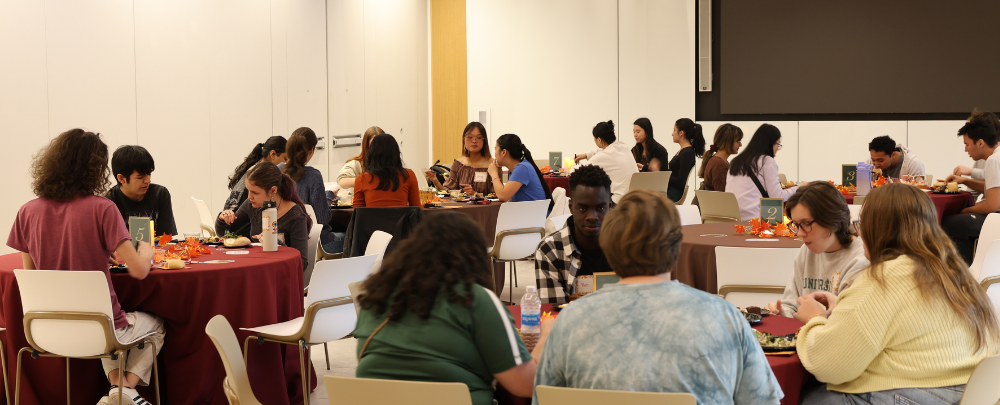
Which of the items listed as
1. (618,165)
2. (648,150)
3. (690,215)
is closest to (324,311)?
(690,215)

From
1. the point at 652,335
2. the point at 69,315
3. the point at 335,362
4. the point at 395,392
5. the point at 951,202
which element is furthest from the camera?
the point at 951,202

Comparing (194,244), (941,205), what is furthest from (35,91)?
(941,205)

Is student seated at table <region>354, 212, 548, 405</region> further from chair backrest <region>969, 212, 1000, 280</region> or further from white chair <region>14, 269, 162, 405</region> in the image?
chair backrest <region>969, 212, 1000, 280</region>

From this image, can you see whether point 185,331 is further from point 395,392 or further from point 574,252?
point 395,392

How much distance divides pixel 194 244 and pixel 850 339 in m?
3.29

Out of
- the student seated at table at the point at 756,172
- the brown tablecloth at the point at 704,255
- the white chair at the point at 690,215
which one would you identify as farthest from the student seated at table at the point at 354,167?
the brown tablecloth at the point at 704,255

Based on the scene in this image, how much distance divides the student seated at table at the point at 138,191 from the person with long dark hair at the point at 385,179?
1340 millimetres

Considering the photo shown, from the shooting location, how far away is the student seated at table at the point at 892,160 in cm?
746

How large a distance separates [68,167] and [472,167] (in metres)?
4.57

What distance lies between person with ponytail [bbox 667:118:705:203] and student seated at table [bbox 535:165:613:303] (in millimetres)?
5916

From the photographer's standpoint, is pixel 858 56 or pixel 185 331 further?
pixel 858 56

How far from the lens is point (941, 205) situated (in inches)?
262

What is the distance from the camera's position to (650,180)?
8477 millimetres

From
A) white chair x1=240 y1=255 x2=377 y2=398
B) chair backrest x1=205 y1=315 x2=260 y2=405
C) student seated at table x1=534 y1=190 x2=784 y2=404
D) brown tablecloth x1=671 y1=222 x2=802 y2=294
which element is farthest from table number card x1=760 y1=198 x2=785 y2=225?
chair backrest x1=205 y1=315 x2=260 y2=405
